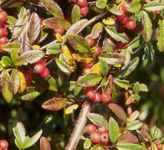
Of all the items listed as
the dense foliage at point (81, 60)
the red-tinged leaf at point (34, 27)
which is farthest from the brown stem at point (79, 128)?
the red-tinged leaf at point (34, 27)

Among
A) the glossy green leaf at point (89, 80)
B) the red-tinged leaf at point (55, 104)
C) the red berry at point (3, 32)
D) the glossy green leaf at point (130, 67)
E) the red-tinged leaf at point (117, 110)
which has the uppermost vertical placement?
the red berry at point (3, 32)

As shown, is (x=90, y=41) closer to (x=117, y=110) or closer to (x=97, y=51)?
(x=97, y=51)

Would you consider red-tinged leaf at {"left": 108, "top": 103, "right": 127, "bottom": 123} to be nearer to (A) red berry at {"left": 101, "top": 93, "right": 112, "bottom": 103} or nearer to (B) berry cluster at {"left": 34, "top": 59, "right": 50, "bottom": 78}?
(A) red berry at {"left": 101, "top": 93, "right": 112, "bottom": 103}

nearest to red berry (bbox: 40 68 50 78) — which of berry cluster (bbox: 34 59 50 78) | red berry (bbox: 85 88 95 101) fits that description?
berry cluster (bbox: 34 59 50 78)

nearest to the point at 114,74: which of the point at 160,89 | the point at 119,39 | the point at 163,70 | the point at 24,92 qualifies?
the point at 119,39

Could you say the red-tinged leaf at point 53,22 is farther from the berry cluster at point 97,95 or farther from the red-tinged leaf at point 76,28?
the berry cluster at point 97,95

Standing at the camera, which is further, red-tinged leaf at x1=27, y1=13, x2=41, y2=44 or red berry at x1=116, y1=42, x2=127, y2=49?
red berry at x1=116, y1=42, x2=127, y2=49

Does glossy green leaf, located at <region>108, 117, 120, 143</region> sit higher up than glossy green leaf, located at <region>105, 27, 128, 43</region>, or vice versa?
glossy green leaf, located at <region>105, 27, 128, 43</region>

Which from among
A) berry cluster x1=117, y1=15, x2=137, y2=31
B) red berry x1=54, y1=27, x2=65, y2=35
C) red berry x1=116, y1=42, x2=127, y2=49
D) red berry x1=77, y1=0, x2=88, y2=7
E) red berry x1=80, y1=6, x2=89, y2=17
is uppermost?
red berry x1=77, y1=0, x2=88, y2=7
